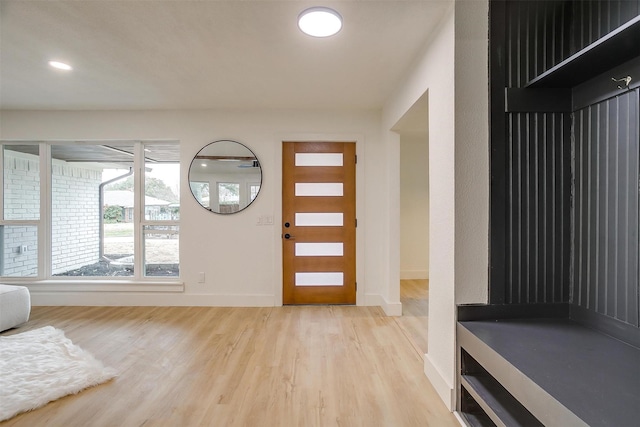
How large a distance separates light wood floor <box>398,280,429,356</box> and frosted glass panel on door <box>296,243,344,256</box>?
3.48 ft

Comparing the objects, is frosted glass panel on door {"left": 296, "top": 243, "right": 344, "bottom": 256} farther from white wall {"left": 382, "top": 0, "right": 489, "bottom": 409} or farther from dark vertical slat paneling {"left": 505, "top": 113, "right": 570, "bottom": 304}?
dark vertical slat paneling {"left": 505, "top": 113, "right": 570, "bottom": 304}

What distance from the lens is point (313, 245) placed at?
3691mm

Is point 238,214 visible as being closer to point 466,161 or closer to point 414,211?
point 466,161

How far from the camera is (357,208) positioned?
12.0ft

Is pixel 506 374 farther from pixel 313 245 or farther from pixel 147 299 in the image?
pixel 147 299

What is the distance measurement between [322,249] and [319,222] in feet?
1.12

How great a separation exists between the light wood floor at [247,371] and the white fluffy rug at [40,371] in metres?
0.07

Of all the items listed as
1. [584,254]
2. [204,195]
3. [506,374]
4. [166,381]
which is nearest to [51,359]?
[166,381]

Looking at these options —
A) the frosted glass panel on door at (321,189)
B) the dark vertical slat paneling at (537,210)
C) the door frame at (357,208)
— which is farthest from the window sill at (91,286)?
the dark vertical slat paneling at (537,210)

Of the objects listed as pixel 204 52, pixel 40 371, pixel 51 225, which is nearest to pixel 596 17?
pixel 204 52

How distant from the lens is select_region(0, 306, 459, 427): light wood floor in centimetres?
171

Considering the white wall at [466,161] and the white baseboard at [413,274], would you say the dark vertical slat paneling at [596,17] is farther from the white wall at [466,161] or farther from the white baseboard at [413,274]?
the white baseboard at [413,274]

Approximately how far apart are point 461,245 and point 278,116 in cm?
271

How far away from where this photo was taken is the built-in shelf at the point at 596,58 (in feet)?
3.82
